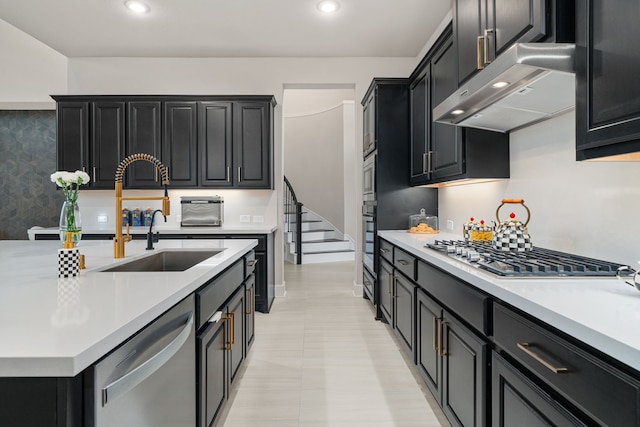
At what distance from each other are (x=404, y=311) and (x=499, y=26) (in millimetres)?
1875

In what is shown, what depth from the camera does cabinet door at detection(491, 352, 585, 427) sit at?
3.07 ft

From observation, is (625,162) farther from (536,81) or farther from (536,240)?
(536,240)

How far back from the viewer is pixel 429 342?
2043 millimetres

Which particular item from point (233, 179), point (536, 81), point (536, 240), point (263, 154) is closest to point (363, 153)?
point (263, 154)

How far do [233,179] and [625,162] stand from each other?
364cm

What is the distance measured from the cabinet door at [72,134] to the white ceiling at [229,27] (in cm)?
76

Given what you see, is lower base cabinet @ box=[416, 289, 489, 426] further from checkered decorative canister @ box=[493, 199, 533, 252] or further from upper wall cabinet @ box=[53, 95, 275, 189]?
upper wall cabinet @ box=[53, 95, 275, 189]

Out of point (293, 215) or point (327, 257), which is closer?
point (327, 257)

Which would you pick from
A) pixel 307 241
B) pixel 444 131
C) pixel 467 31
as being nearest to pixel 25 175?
pixel 307 241

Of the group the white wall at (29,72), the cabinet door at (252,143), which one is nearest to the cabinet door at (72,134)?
the white wall at (29,72)

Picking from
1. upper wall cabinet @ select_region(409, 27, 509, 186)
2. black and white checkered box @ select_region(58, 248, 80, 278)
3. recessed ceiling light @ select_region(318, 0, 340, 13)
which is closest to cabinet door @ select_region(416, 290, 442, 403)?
upper wall cabinet @ select_region(409, 27, 509, 186)

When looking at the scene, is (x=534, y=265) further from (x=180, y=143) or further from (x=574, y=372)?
(x=180, y=143)

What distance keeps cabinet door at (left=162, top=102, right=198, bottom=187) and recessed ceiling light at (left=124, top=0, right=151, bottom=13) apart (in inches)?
39.7

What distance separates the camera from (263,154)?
4.27 m
